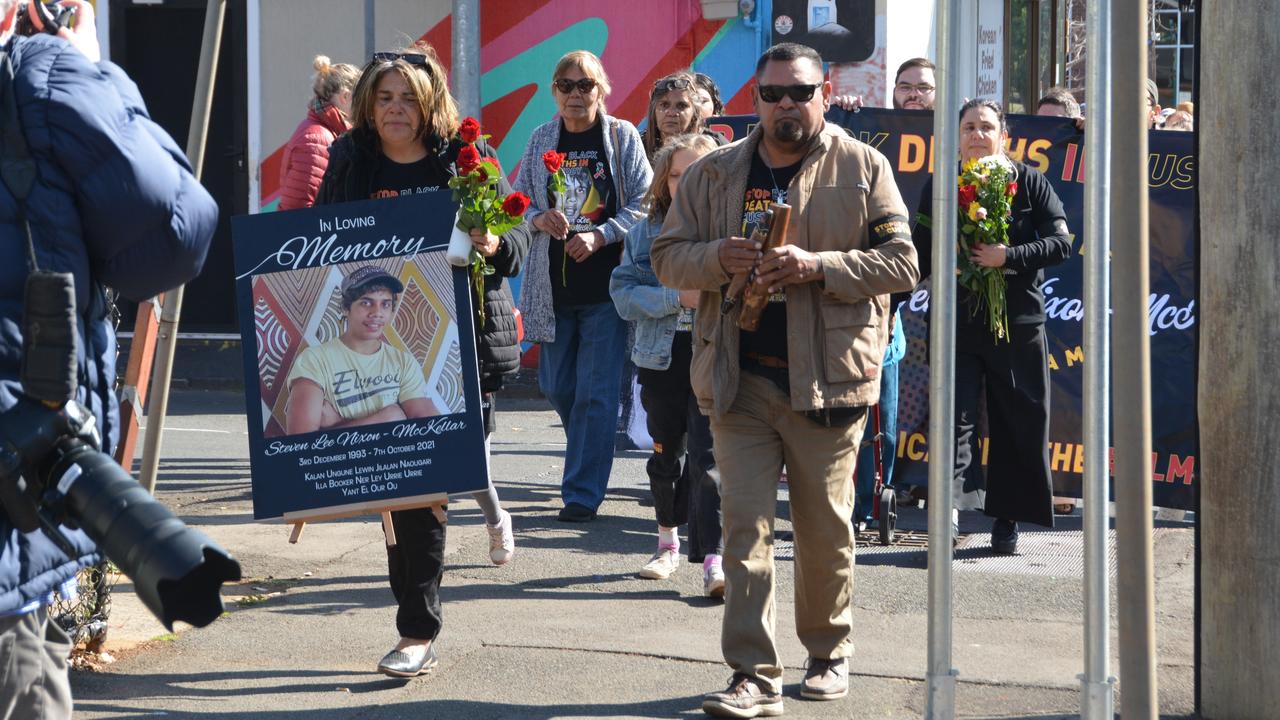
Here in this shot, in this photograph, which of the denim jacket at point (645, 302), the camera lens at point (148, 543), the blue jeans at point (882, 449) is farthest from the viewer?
the blue jeans at point (882, 449)

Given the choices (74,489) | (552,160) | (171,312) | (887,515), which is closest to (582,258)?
(552,160)

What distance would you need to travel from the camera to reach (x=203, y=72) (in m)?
5.52

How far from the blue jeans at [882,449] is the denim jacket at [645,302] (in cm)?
126

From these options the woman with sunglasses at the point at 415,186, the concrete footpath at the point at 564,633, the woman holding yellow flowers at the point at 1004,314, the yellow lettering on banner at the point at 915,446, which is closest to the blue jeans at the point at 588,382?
the concrete footpath at the point at 564,633

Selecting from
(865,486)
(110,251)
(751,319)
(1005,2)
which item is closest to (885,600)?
(865,486)

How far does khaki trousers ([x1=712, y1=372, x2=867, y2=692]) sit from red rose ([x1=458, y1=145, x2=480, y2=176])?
1.12 meters

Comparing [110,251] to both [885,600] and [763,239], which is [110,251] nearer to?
[763,239]

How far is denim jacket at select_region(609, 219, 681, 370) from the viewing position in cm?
652

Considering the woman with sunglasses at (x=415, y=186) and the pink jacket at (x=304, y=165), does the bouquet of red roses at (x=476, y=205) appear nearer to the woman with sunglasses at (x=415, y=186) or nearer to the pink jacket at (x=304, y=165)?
the woman with sunglasses at (x=415, y=186)

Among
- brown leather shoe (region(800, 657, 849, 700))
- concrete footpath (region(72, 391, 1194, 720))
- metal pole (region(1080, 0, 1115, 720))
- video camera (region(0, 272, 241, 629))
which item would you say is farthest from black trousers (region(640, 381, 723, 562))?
video camera (region(0, 272, 241, 629))

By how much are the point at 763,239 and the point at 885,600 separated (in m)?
2.10

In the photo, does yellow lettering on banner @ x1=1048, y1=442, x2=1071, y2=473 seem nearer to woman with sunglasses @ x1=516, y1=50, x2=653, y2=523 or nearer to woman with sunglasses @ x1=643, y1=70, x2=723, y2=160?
woman with sunglasses @ x1=516, y1=50, x2=653, y2=523

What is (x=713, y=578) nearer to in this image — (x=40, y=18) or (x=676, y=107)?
(x=676, y=107)

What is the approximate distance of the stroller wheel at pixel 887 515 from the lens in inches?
288
